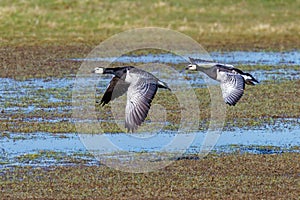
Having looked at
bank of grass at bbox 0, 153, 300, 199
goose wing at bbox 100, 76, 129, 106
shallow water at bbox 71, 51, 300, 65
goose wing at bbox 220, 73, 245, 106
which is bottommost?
shallow water at bbox 71, 51, 300, 65

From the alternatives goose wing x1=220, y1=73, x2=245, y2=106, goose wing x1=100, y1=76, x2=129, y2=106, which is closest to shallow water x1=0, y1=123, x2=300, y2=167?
goose wing x1=100, y1=76, x2=129, y2=106

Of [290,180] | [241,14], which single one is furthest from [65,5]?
[290,180]

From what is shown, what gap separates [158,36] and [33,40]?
3.94 metres

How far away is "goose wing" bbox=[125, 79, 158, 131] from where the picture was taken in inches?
388

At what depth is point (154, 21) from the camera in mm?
26250

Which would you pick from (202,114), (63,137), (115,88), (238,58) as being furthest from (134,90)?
(238,58)

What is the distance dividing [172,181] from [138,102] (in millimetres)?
1197

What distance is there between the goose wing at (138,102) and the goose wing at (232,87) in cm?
97

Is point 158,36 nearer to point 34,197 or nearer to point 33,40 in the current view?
point 33,40

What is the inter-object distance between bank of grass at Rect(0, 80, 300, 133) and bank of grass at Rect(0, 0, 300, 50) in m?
7.61

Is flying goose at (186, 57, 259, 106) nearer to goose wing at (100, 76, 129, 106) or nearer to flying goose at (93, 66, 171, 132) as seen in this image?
flying goose at (93, 66, 171, 132)

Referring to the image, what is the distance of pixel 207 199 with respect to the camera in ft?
28.6

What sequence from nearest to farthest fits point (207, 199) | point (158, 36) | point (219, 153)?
point (207, 199), point (219, 153), point (158, 36)

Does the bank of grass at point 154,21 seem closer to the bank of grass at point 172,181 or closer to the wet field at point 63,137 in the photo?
the wet field at point 63,137
